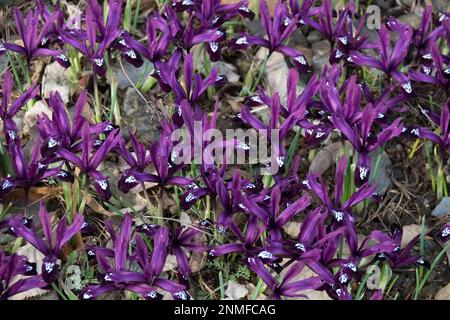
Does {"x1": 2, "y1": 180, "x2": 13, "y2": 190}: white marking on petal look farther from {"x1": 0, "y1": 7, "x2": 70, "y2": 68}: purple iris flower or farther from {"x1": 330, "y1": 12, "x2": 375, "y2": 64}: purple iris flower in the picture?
{"x1": 330, "y1": 12, "x2": 375, "y2": 64}: purple iris flower

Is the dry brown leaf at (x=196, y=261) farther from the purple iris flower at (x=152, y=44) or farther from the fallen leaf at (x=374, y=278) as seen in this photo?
the purple iris flower at (x=152, y=44)

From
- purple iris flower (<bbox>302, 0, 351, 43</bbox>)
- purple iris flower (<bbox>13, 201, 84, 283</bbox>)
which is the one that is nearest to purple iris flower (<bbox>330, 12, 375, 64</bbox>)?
purple iris flower (<bbox>302, 0, 351, 43</bbox>)

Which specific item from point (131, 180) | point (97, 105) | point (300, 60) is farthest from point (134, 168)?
point (300, 60)

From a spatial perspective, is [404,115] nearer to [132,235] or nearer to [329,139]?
A: [329,139]

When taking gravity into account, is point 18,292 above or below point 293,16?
below

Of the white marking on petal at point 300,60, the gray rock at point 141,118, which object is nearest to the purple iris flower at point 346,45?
the white marking on petal at point 300,60

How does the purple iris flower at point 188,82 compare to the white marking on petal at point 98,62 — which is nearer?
the purple iris flower at point 188,82
